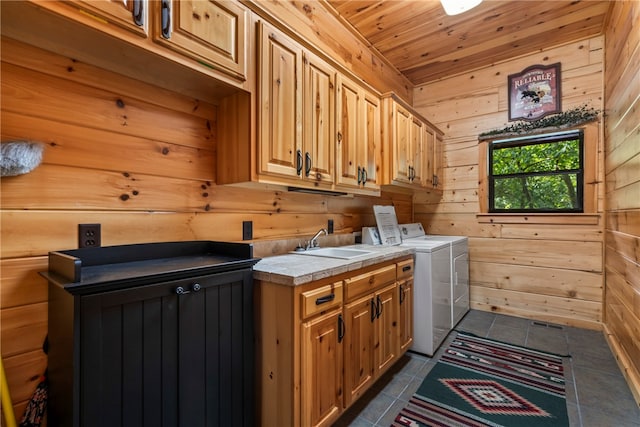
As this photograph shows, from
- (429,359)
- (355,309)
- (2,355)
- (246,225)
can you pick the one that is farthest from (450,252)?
(2,355)

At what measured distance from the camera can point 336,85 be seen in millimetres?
2146

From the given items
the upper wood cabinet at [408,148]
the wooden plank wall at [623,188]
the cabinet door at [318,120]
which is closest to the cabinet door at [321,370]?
the cabinet door at [318,120]

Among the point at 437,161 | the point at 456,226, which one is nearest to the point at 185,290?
the point at 437,161

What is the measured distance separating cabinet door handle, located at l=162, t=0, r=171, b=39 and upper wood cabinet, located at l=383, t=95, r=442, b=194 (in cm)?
193

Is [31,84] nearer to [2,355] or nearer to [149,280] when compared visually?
[149,280]

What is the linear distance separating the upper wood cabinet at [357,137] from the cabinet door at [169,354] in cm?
119

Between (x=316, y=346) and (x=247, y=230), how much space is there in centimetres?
84

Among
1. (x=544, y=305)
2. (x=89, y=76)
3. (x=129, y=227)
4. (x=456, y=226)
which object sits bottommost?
(x=544, y=305)

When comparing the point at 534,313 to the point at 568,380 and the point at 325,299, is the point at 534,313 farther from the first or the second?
the point at 325,299

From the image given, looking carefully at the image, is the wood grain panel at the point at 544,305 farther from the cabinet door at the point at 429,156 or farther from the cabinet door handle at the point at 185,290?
the cabinet door handle at the point at 185,290

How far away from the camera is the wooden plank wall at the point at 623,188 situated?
1.93m

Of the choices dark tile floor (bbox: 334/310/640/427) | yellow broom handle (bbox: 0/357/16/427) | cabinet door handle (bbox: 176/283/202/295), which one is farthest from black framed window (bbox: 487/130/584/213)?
yellow broom handle (bbox: 0/357/16/427)

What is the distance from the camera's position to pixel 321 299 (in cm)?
150

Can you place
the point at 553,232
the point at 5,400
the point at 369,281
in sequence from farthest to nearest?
the point at 553,232 < the point at 369,281 < the point at 5,400
